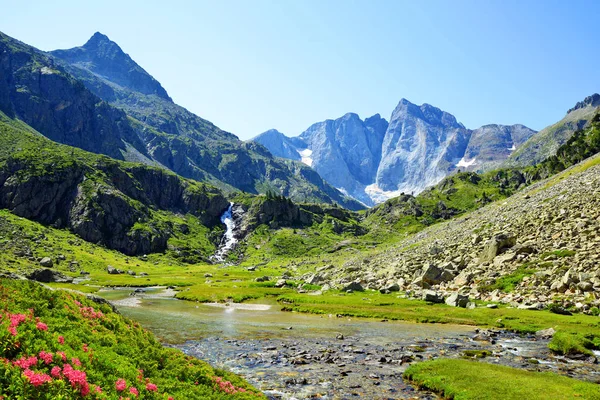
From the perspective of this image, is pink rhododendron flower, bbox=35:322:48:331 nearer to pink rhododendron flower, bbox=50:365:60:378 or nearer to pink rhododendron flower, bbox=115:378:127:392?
pink rhododendron flower, bbox=50:365:60:378

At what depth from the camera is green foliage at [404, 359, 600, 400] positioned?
25.3 metres

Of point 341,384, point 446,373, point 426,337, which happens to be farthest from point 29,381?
point 426,337

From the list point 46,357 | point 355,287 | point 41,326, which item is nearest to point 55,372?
point 46,357

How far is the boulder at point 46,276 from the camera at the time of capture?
11161cm

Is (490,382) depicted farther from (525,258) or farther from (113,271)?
(113,271)

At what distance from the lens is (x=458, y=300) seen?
65.4 meters

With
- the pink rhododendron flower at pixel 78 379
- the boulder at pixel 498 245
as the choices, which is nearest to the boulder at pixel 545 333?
the boulder at pixel 498 245

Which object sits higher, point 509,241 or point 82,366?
point 509,241

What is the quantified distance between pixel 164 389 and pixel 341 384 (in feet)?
50.2

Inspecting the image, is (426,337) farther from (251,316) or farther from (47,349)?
(47,349)

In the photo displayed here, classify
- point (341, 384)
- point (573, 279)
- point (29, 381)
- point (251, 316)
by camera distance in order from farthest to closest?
point (251, 316) → point (573, 279) → point (341, 384) → point (29, 381)

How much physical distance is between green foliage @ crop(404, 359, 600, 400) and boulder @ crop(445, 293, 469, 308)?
34.2 m

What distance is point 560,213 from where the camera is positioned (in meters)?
77.4

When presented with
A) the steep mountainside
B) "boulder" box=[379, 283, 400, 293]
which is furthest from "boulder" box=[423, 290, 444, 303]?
"boulder" box=[379, 283, 400, 293]
